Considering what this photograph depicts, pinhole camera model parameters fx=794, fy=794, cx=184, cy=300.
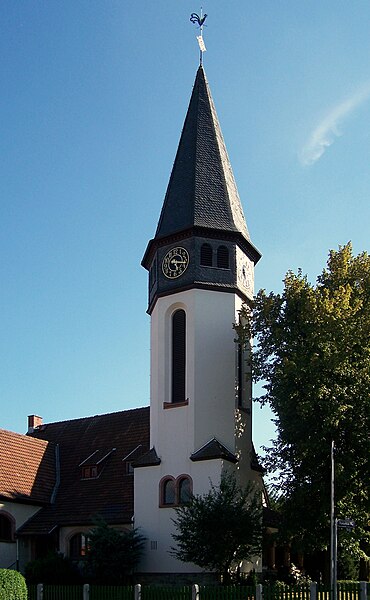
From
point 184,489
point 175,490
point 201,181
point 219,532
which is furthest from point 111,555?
point 201,181

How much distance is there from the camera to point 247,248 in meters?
36.5

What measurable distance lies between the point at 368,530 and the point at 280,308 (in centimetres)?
922

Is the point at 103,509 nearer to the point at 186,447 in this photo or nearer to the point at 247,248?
the point at 186,447

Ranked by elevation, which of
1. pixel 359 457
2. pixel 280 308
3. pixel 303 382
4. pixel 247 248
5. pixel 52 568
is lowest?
pixel 52 568

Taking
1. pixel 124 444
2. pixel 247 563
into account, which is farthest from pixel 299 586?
pixel 124 444

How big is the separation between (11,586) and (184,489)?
799 cm

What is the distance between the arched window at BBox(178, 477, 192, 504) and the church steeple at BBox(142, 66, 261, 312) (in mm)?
8170

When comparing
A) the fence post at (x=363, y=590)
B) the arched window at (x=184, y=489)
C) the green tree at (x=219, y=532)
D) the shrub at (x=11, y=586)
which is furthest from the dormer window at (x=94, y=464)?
the fence post at (x=363, y=590)

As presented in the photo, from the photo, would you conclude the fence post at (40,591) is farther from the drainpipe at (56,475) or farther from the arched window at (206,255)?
the arched window at (206,255)

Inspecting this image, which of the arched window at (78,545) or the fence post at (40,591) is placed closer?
the fence post at (40,591)

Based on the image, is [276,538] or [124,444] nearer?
[276,538]

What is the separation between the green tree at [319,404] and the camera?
28984mm

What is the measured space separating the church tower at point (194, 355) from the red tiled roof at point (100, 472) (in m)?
2.41

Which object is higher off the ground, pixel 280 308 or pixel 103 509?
pixel 280 308
